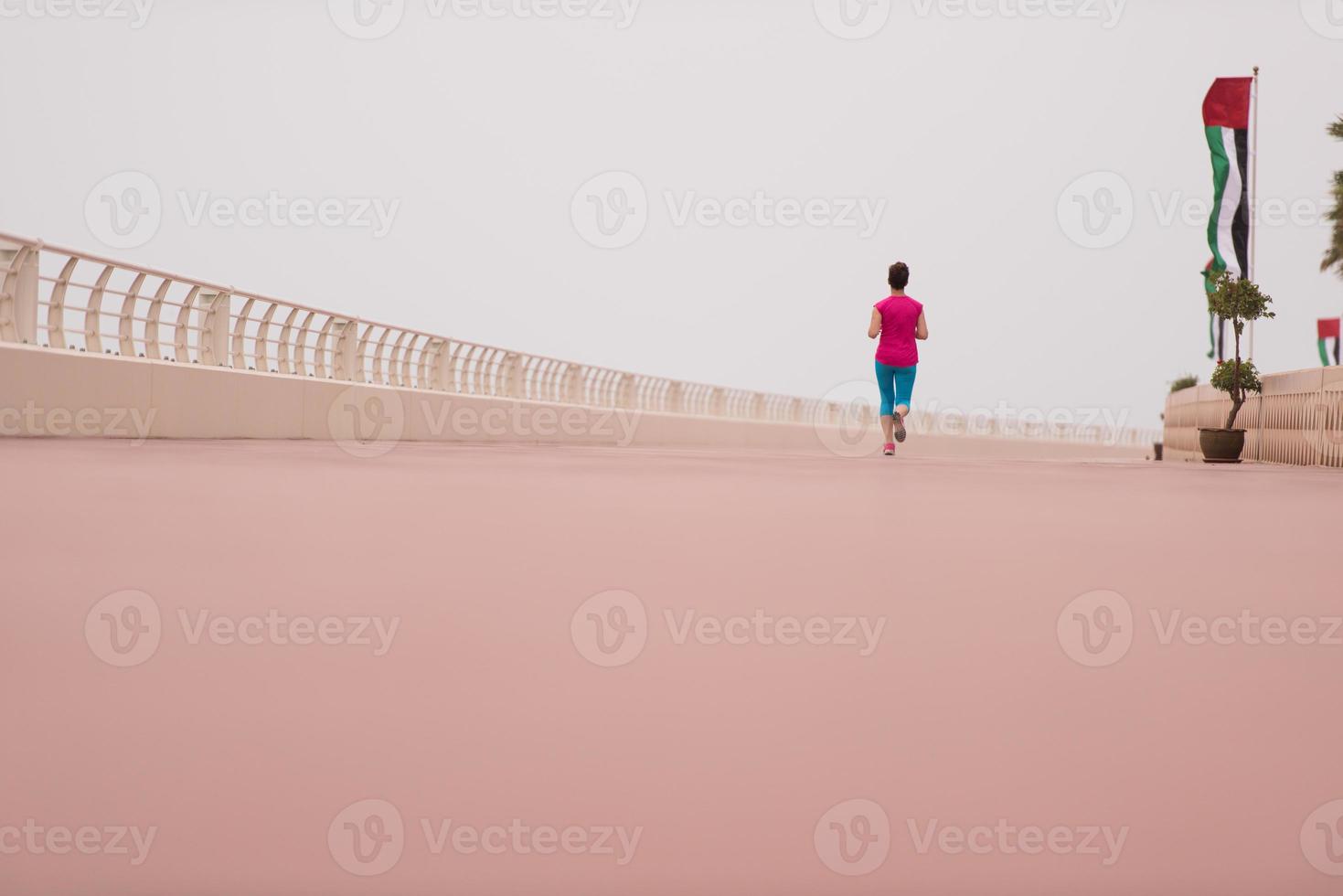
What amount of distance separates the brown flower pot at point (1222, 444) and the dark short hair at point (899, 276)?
472 cm

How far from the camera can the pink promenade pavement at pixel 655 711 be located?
151 cm

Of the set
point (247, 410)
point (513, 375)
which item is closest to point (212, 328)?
point (247, 410)

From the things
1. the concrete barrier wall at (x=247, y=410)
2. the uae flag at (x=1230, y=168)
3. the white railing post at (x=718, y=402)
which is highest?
the uae flag at (x=1230, y=168)

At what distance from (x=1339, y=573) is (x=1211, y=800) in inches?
101

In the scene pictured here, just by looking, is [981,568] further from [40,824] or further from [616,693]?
[40,824]

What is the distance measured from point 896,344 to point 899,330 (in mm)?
129

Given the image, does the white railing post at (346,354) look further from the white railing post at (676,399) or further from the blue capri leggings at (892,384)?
the white railing post at (676,399)

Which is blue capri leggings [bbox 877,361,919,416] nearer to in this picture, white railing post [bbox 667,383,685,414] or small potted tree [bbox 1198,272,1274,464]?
small potted tree [bbox 1198,272,1274,464]

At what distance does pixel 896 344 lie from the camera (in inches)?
528

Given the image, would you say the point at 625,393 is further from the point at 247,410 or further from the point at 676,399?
the point at 247,410

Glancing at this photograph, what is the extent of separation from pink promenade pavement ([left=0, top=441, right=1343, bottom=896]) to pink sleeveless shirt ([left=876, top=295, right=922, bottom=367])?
8.68 m

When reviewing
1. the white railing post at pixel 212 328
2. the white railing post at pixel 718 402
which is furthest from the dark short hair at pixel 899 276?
the white railing post at pixel 718 402

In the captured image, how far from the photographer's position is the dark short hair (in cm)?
1341

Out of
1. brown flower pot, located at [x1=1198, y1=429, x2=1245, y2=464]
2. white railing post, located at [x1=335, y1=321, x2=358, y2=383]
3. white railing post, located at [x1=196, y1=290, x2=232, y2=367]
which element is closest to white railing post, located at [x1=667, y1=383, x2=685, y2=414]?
white railing post, located at [x1=335, y1=321, x2=358, y2=383]
